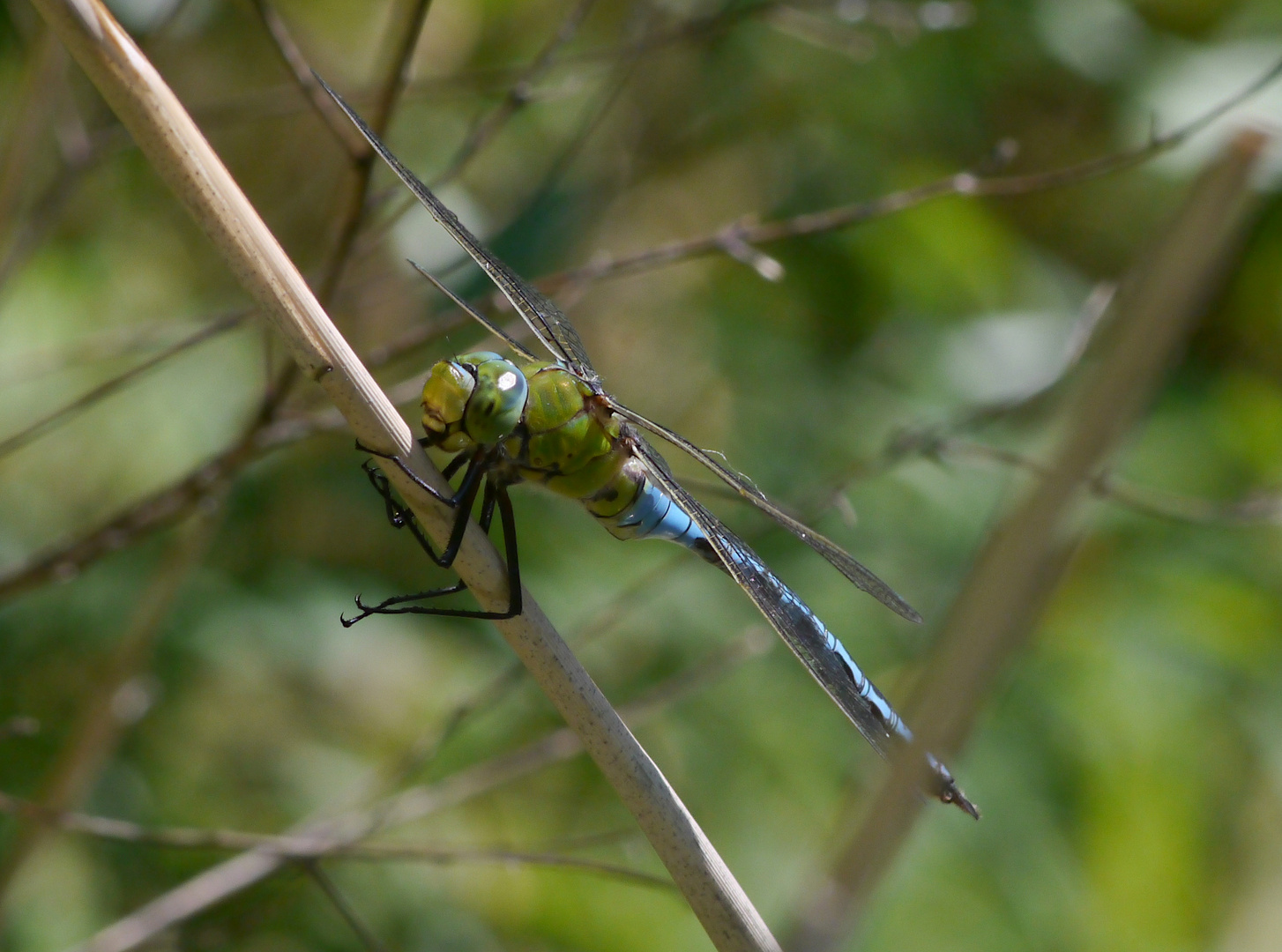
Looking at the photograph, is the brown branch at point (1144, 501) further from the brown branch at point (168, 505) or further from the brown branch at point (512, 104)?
the brown branch at point (168, 505)

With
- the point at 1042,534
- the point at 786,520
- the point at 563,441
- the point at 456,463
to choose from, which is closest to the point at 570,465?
the point at 563,441

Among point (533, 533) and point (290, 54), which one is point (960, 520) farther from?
point (290, 54)

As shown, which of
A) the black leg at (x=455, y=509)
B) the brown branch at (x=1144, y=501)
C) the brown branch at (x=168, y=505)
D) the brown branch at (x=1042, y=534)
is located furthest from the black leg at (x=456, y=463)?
the brown branch at (x=1042, y=534)

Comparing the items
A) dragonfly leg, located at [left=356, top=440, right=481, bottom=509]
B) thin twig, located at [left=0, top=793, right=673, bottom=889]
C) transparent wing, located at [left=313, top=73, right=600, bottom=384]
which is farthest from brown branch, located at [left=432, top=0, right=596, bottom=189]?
thin twig, located at [left=0, top=793, right=673, bottom=889]

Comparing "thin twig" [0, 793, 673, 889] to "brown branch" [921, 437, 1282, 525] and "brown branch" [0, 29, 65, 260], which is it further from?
"brown branch" [0, 29, 65, 260]

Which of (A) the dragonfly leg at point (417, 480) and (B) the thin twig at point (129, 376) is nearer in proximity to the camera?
(A) the dragonfly leg at point (417, 480)

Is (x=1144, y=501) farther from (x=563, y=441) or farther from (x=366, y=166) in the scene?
(x=366, y=166)
